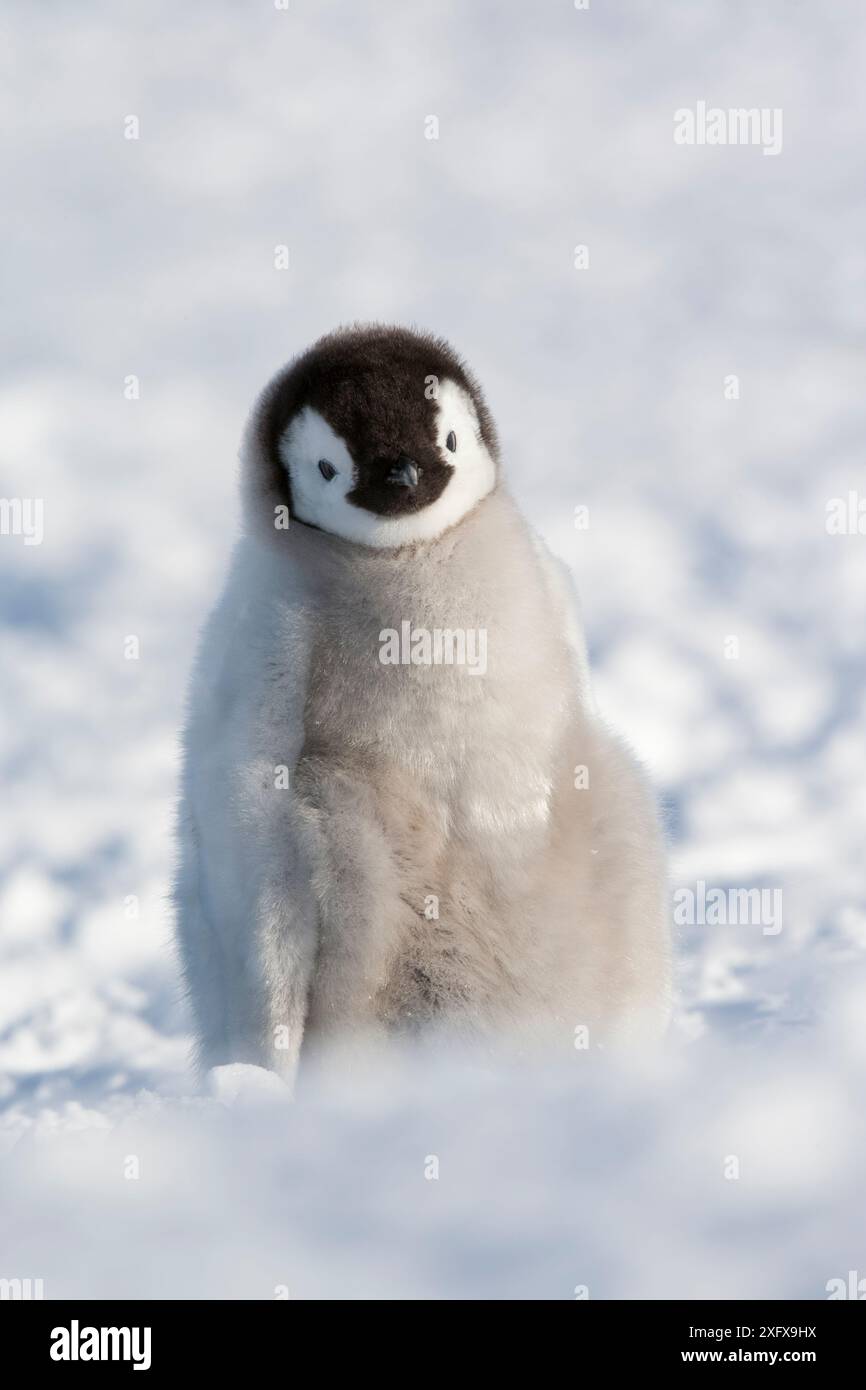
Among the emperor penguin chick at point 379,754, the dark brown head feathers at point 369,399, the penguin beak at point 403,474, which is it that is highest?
the dark brown head feathers at point 369,399

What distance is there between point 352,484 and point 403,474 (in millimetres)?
107

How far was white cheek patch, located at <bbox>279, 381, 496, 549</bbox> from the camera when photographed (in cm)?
287

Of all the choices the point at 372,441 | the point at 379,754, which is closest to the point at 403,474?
the point at 372,441

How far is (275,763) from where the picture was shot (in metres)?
2.84

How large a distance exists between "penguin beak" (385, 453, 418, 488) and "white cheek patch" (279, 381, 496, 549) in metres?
0.09

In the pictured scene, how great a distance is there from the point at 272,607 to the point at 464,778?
0.45 metres

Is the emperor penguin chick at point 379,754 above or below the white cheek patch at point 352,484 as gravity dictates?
below

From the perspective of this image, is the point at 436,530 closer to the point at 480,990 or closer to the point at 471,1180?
the point at 480,990

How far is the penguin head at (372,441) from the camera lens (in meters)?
2.84

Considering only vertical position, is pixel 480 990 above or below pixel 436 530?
below
